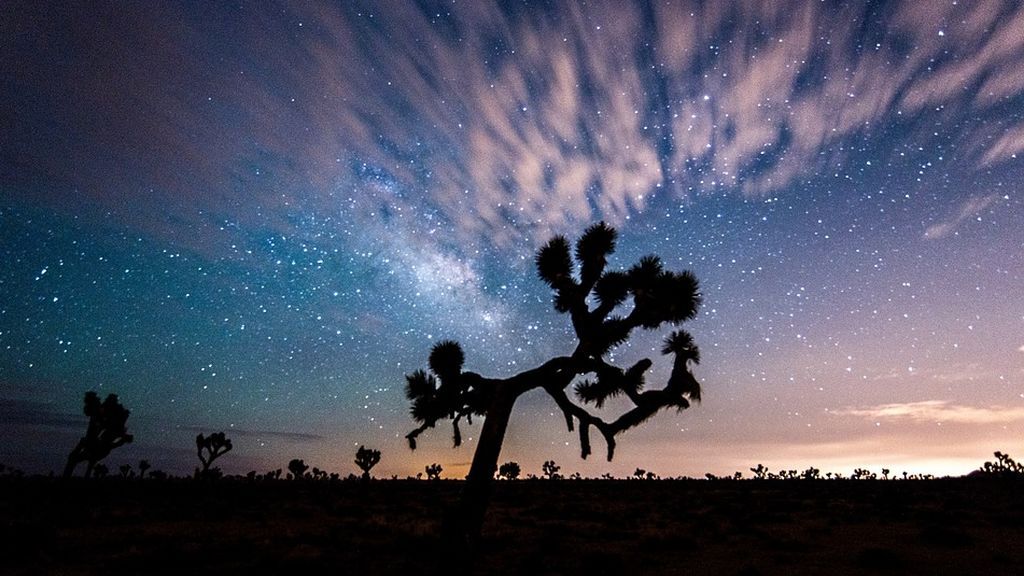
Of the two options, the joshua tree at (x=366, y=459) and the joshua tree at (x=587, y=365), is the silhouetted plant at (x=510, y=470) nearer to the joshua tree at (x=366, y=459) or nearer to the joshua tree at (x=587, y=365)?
the joshua tree at (x=366, y=459)

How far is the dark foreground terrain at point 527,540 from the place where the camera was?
1126cm

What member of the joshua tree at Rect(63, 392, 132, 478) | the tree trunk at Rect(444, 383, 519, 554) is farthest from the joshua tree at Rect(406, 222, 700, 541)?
the joshua tree at Rect(63, 392, 132, 478)

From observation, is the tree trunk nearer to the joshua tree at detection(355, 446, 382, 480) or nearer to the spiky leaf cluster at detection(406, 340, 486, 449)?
the spiky leaf cluster at detection(406, 340, 486, 449)

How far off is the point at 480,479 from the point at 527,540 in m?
6.48

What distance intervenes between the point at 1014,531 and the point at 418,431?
18903 millimetres

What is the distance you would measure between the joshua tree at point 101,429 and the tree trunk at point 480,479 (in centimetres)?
3223

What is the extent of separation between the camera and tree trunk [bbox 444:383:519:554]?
9898 mm

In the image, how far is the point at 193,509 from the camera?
23.9m

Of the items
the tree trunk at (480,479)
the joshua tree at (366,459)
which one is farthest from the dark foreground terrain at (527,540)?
the joshua tree at (366,459)

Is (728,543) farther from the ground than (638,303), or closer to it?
closer to it

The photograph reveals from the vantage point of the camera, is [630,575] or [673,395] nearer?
[630,575]

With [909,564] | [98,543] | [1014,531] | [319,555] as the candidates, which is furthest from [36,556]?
[1014,531]

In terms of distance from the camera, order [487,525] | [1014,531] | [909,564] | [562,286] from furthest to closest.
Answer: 1. [487,525]
2. [1014,531]
3. [562,286]
4. [909,564]

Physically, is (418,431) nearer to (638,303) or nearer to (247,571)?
(247,571)
